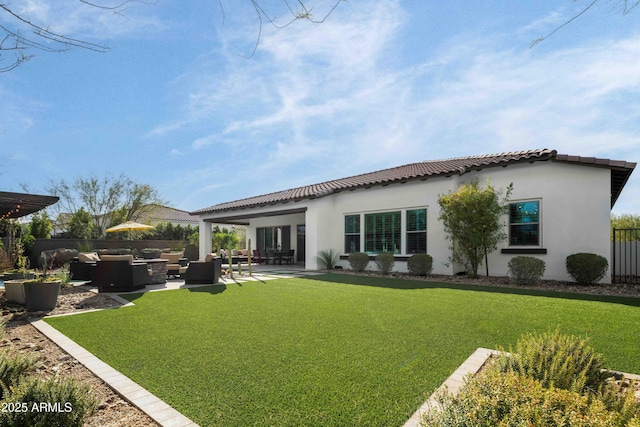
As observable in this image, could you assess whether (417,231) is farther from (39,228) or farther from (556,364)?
(39,228)

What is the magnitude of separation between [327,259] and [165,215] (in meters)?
30.5

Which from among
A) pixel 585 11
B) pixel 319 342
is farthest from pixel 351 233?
pixel 585 11

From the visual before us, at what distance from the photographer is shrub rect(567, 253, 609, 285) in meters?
9.77

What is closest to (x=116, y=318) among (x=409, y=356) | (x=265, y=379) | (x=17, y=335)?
(x=17, y=335)

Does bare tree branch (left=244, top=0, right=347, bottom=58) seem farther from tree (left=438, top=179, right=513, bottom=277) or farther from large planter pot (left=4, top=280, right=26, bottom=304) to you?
tree (left=438, top=179, right=513, bottom=277)

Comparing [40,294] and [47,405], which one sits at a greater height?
[47,405]

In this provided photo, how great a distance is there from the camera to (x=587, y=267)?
32.2ft

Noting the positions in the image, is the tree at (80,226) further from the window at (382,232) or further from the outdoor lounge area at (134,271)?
the window at (382,232)


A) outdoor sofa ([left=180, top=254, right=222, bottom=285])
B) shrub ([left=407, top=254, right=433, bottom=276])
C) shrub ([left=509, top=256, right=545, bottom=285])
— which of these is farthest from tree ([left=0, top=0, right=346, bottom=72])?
shrub ([left=407, top=254, right=433, bottom=276])

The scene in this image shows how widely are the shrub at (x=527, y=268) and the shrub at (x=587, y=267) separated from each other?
79cm

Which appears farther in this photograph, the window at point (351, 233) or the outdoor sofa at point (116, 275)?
the window at point (351, 233)

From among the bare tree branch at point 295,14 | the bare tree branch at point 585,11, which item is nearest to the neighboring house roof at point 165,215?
the bare tree branch at point 295,14

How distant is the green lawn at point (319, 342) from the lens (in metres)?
3.01

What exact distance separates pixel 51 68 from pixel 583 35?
4.78 metres
